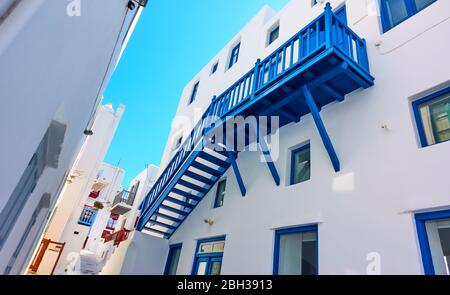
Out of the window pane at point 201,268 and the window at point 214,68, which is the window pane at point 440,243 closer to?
the window pane at point 201,268

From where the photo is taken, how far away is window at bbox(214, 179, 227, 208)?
817cm

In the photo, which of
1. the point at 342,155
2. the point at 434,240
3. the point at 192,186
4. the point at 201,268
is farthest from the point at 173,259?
the point at 434,240

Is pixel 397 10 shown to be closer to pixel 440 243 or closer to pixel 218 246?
pixel 440 243

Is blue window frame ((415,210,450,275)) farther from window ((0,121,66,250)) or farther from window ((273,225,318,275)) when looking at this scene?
window ((0,121,66,250))

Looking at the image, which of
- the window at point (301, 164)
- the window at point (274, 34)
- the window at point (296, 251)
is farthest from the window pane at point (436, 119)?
the window at point (274, 34)

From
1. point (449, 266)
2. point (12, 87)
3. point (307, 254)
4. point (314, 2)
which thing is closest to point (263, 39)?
point (314, 2)

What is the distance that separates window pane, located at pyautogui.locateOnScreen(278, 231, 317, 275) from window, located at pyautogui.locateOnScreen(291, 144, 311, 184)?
1.19 m

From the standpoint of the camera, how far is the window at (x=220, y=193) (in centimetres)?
817

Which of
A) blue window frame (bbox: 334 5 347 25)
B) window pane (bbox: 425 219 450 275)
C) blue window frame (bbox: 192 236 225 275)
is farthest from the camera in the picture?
blue window frame (bbox: 192 236 225 275)

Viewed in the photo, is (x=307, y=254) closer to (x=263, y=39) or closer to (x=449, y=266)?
(x=449, y=266)

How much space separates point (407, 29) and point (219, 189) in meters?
6.06

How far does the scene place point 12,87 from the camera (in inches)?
61.0

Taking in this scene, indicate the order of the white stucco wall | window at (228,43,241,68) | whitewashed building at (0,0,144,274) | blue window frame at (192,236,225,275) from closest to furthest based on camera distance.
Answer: whitewashed building at (0,0,144,274), blue window frame at (192,236,225,275), the white stucco wall, window at (228,43,241,68)

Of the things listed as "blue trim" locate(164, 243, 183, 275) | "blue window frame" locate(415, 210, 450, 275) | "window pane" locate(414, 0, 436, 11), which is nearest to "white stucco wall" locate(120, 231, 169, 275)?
"blue trim" locate(164, 243, 183, 275)
